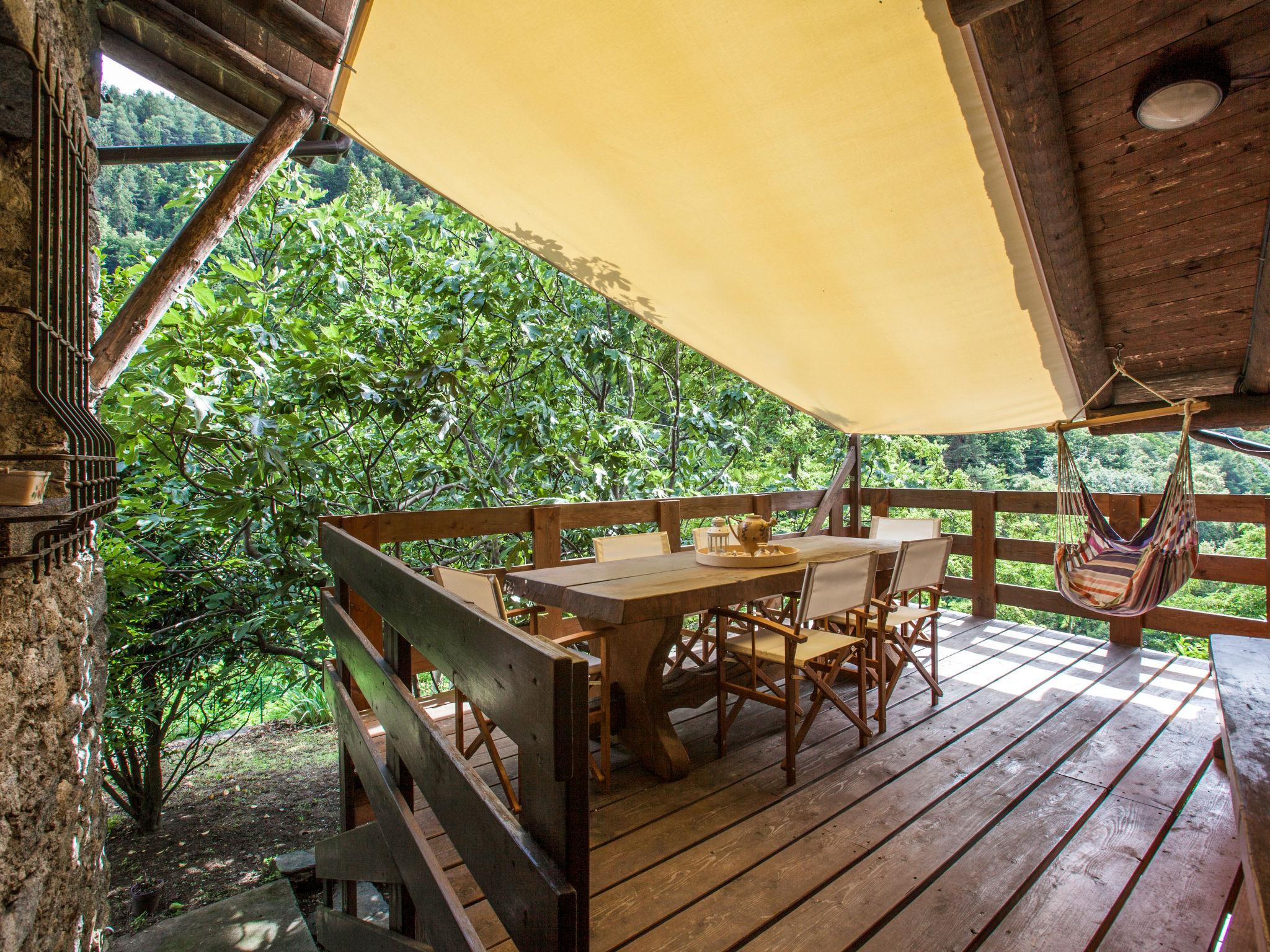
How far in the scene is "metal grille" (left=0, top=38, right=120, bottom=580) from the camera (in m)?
1.52

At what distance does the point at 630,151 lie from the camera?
2.07 metres

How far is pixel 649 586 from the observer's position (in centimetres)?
229

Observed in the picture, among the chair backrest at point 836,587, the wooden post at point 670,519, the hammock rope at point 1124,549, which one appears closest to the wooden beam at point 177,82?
the wooden post at point 670,519

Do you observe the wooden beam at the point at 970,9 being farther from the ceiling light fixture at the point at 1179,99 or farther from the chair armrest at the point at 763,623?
the chair armrest at the point at 763,623

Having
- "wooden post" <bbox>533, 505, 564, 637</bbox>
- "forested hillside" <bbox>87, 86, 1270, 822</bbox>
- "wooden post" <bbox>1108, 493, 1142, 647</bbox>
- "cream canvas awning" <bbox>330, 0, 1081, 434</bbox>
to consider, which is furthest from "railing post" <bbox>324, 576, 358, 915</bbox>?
"wooden post" <bbox>1108, 493, 1142, 647</bbox>

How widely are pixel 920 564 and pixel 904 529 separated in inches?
50.6

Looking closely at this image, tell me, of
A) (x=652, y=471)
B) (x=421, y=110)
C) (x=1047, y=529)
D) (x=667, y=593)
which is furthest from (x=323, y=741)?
(x=1047, y=529)

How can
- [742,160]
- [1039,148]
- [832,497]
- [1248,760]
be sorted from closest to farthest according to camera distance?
[1248,760]
[1039,148]
[742,160]
[832,497]

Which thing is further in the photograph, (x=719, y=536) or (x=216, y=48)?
(x=719, y=536)

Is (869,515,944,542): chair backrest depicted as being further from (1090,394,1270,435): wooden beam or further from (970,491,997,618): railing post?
(1090,394,1270,435): wooden beam

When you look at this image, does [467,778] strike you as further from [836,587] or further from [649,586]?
[836,587]

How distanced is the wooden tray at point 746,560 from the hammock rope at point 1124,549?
1.32 meters

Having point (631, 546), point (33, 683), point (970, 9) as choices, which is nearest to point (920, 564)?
point (631, 546)

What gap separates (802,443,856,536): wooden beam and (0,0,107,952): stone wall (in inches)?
156
